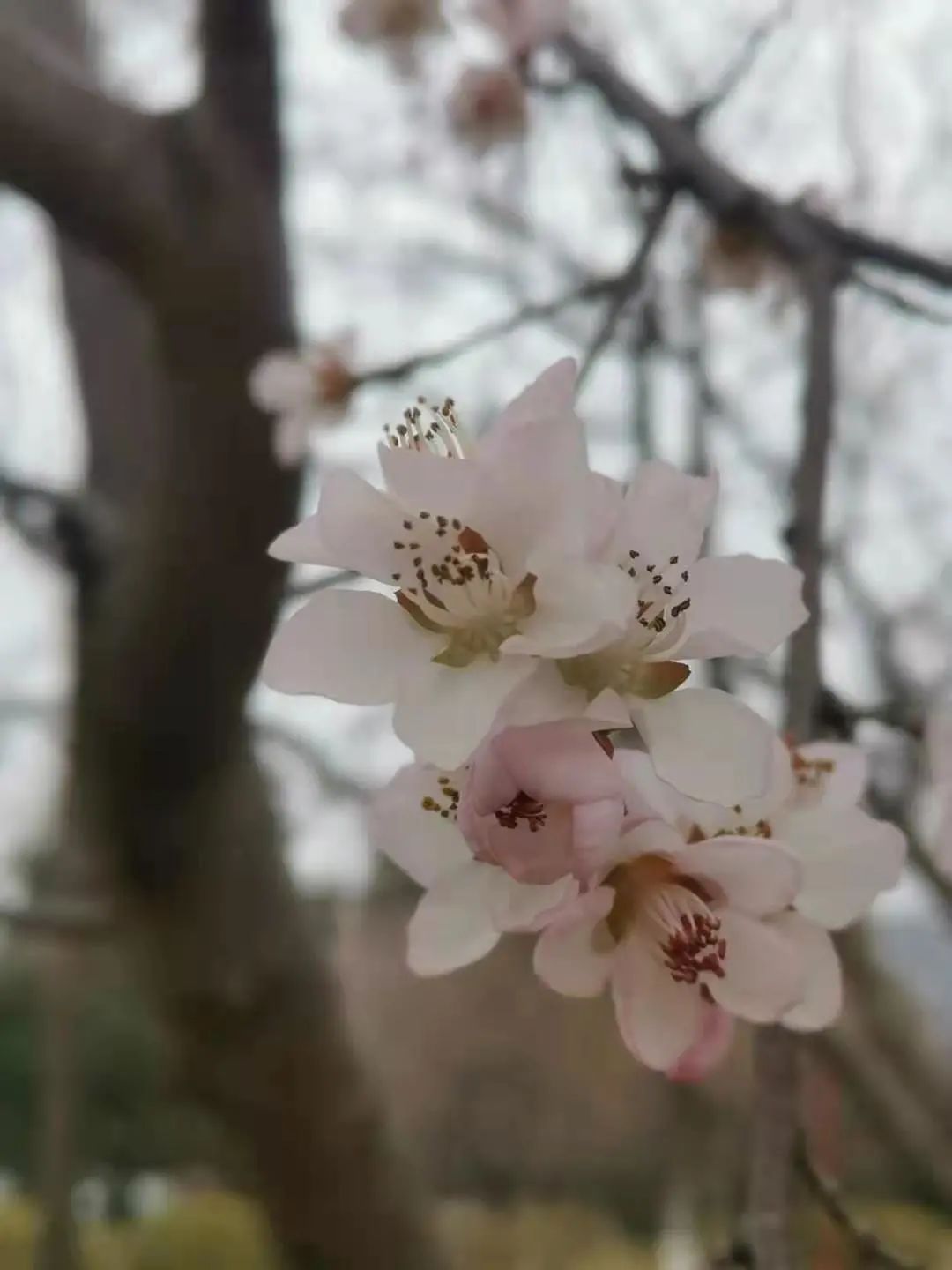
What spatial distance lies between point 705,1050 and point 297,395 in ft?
1.72

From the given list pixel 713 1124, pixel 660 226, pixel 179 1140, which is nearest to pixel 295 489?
pixel 660 226

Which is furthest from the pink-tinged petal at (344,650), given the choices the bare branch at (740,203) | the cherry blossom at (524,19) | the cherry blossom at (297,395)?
the cherry blossom at (524,19)

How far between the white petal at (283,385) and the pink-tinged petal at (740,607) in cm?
50

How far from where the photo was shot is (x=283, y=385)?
708mm

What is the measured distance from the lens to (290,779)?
2.15 meters

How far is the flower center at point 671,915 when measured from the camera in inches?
10.4

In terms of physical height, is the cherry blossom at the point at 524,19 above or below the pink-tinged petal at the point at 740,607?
above

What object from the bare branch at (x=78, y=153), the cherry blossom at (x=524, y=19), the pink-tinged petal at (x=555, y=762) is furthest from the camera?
the cherry blossom at (x=524, y=19)

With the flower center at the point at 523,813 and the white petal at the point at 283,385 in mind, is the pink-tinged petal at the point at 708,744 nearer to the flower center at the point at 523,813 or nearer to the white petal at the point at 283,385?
the flower center at the point at 523,813

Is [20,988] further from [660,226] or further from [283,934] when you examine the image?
[660,226]

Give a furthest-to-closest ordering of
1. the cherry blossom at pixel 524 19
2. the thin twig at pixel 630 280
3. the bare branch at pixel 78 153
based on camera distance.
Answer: the cherry blossom at pixel 524 19
the bare branch at pixel 78 153
the thin twig at pixel 630 280

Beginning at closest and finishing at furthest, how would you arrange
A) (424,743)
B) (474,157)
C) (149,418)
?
(424,743) < (474,157) < (149,418)

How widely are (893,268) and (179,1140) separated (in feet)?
12.6

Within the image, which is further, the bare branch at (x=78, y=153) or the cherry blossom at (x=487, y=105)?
the cherry blossom at (x=487, y=105)
